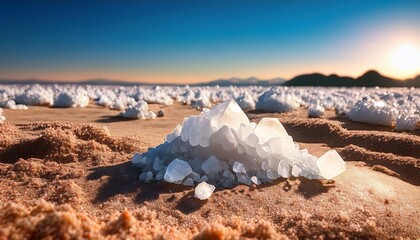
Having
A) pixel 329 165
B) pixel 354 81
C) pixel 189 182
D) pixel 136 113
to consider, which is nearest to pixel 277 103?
pixel 136 113

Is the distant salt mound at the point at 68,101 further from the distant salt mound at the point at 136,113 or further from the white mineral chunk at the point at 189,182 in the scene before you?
the white mineral chunk at the point at 189,182

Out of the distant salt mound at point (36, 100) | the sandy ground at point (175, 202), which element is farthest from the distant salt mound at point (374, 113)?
the distant salt mound at point (36, 100)

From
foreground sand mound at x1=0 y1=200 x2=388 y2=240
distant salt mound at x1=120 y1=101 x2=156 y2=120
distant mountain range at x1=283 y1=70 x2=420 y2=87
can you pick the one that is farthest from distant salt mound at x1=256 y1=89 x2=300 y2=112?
distant mountain range at x1=283 y1=70 x2=420 y2=87

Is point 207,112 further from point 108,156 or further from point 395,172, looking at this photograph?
point 395,172

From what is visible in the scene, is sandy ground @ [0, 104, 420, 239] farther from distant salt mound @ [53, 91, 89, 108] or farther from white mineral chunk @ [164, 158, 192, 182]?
distant salt mound @ [53, 91, 89, 108]

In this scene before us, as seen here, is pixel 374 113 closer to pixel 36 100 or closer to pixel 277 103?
pixel 277 103

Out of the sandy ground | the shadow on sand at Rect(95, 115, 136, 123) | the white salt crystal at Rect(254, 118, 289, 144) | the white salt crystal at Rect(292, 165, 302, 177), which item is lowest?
the shadow on sand at Rect(95, 115, 136, 123)
